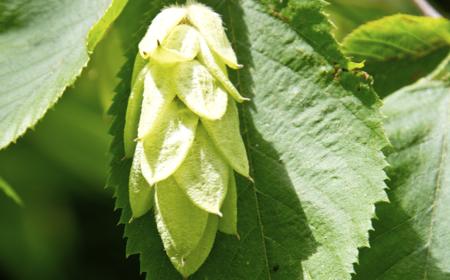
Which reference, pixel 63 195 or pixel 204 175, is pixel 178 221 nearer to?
pixel 204 175

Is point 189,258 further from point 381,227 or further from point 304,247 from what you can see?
point 381,227

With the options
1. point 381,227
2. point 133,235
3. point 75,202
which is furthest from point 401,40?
point 75,202

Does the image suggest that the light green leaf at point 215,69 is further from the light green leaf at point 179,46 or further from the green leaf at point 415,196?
the green leaf at point 415,196

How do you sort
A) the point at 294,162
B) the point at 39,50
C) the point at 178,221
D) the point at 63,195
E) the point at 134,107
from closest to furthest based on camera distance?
the point at 178,221
the point at 134,107
the point at 294,162
the point at 39,50
the point at 63,195

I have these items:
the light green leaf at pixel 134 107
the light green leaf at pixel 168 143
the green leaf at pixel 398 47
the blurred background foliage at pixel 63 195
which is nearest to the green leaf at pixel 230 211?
the light green leaf at pixel 168 143

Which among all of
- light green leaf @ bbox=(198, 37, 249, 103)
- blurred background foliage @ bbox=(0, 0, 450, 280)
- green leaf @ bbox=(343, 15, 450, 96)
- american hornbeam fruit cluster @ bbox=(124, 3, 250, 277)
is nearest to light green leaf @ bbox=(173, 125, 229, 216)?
american hornbeam fruit cluster @ bbox=(124, 3, 250, 277)

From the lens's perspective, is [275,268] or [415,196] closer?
[275,268]

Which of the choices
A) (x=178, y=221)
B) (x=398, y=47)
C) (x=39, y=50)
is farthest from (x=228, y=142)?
(x=398, y=47)
